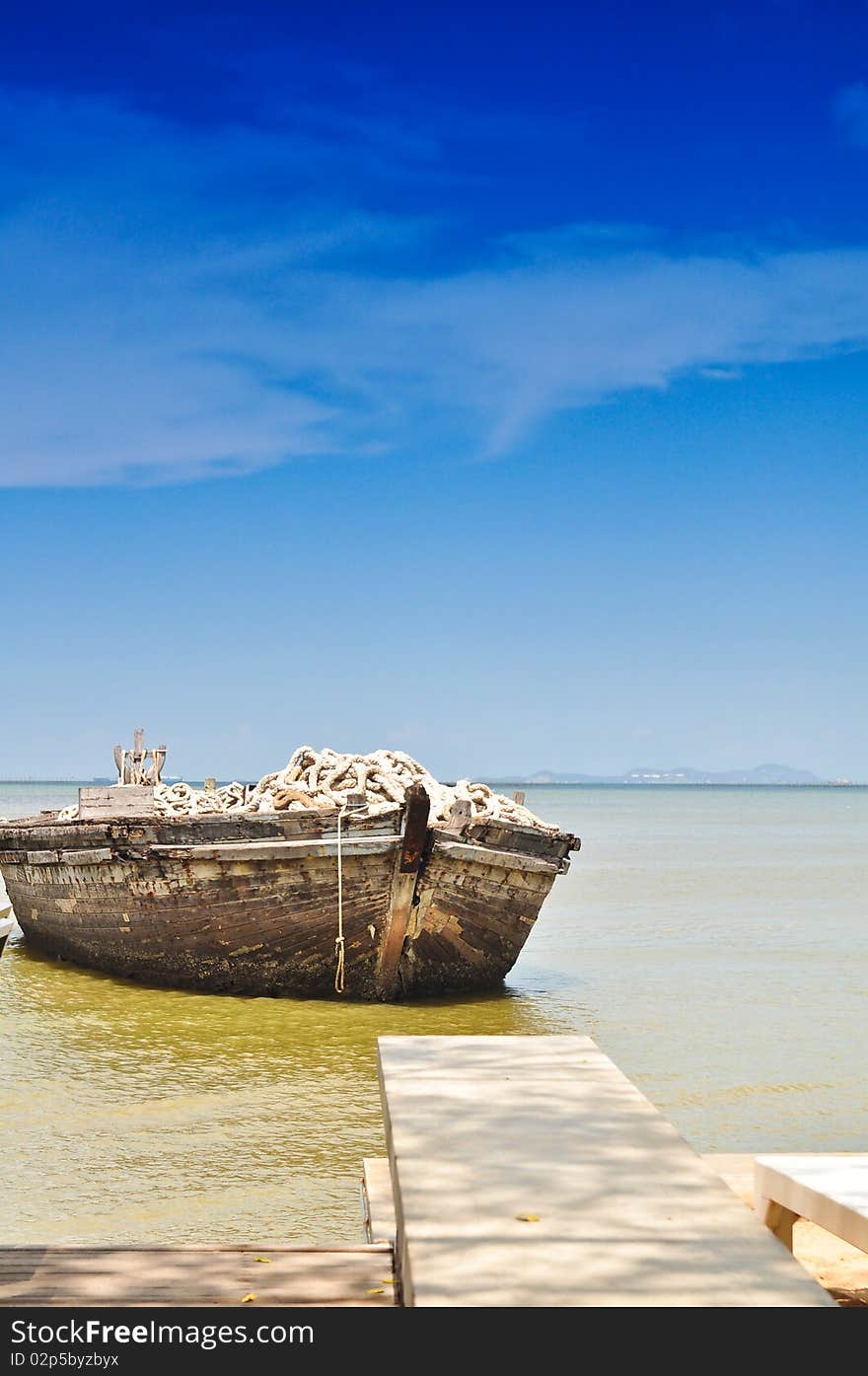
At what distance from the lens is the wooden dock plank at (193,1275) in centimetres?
344

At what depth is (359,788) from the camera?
12.5 m

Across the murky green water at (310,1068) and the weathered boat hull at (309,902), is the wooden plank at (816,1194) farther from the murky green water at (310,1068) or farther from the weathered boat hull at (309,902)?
the weathered boat hull at (309,902)

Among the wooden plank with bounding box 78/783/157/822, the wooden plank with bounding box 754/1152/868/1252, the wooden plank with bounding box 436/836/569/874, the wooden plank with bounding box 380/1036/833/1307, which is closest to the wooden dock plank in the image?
the wooden plank with bounding box 380/1036/833/1307

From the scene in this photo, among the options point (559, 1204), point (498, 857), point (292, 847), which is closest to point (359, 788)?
point (292, 847)

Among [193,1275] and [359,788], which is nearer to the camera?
[193,1275]

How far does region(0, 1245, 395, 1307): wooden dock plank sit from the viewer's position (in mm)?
3439

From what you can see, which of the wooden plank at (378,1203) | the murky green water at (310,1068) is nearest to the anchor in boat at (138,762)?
the murky green water at (310,1068)

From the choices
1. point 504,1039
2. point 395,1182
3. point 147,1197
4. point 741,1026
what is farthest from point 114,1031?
point 395,1182

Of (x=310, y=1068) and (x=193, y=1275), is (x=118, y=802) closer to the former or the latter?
(x=310, y=1068)

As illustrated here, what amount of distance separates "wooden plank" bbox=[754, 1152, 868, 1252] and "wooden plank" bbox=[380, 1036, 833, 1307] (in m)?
0.53

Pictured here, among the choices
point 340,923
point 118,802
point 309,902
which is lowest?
point 340,923

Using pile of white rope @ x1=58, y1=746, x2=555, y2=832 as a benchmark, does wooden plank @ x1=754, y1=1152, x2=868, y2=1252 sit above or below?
below

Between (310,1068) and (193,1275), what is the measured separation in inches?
251

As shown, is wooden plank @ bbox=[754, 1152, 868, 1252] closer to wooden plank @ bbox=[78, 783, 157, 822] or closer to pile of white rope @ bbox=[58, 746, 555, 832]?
pile of white rope @ bbox=[58, 746, 555, 832]
